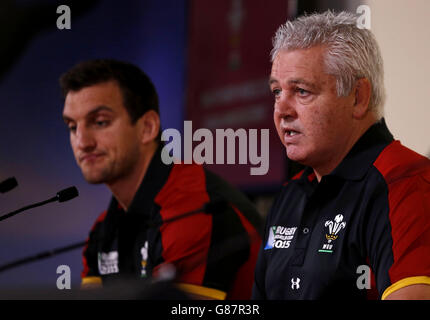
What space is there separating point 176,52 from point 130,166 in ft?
2.71

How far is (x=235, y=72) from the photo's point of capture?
101 inches

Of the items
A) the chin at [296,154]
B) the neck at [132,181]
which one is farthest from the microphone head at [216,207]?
the neck at [132,181]

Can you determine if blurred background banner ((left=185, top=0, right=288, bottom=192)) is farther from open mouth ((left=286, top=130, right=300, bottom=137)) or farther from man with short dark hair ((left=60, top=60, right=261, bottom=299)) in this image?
open mouth ((left=286, top=130, right=300, bottom=137))

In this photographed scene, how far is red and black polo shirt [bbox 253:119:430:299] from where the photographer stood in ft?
3.90

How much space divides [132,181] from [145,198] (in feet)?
0.33

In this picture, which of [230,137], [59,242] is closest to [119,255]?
[59,242]

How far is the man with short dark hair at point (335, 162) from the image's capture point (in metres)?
1.26

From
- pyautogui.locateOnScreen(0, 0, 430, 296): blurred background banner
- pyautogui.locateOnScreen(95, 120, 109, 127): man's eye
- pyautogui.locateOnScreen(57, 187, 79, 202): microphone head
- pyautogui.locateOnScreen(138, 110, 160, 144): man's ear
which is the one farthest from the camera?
pyautogui.locateOnScreen(138, 110, 160, 144): man's ear

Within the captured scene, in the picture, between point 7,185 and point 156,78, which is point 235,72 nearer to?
point 156,78

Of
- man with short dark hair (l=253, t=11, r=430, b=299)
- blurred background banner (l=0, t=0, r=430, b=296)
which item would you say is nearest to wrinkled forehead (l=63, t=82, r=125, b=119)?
blurred background banner (l=0, t=0, r=430, b=296)

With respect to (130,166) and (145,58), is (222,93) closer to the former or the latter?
(145,58)

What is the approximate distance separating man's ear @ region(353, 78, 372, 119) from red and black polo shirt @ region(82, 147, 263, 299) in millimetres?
397

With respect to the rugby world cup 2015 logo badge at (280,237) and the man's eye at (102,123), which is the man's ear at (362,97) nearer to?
the rugby world cup 2015 logo badge at (280,237)

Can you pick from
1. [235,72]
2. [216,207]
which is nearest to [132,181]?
[216,207]
